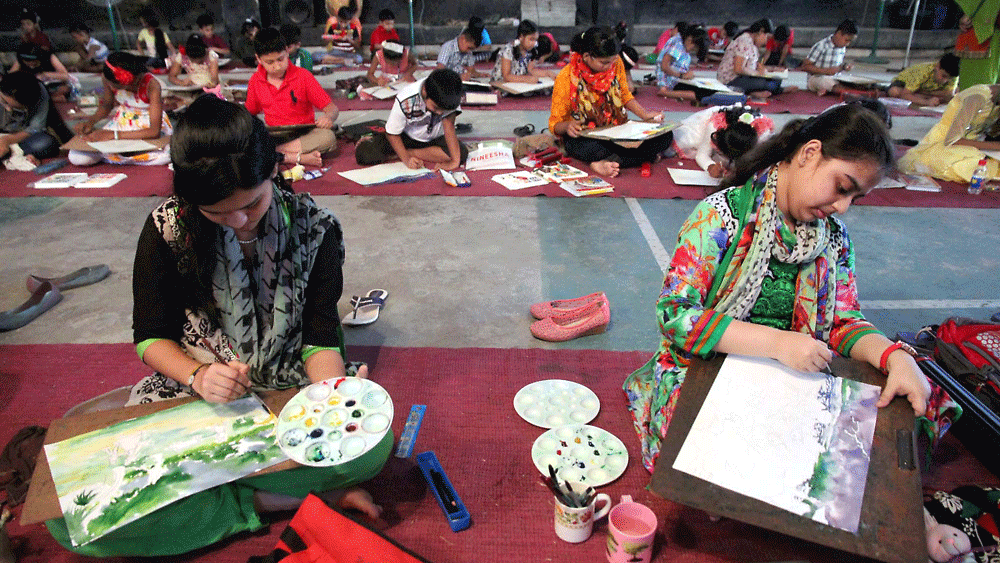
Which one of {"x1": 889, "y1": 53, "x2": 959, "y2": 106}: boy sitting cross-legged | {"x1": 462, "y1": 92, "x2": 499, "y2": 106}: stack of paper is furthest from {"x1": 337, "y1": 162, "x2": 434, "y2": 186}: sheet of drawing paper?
{"x1": 889, "y1": 53, "x2": 959, "y2": 106}: boy sitting cross-legged

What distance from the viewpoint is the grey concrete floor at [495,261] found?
2.56m

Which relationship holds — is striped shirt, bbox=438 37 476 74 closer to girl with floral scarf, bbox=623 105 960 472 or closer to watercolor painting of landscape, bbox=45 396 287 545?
girl with floral scarf, bbox=623 105 960 472

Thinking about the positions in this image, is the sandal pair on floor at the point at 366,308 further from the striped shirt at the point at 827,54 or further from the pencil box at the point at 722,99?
the striped shirt at the point at 827,54

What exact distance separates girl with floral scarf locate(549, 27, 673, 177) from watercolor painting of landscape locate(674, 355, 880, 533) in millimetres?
3177

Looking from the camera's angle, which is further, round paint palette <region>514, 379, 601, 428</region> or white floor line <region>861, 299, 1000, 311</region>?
white floor line <region>861, 299, 1000, 311</region>

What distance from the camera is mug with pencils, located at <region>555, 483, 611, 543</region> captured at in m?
1.49

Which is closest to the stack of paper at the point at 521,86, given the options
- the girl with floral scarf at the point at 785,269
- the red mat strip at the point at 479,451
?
the red mat strip at the point at 479,451

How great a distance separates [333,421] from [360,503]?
12.1 inches

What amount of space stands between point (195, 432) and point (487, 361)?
1106 mm

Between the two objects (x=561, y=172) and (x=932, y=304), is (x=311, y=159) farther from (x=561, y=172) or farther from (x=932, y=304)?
(x=932, y=304)

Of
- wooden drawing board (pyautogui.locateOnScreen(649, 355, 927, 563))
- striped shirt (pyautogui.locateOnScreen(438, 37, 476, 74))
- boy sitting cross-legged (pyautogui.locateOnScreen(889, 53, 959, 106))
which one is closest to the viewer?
wooden drawing board (pyautogui.locateOnScreen(649, 355, 927, 563))

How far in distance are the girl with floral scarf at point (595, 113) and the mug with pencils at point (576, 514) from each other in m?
3.25

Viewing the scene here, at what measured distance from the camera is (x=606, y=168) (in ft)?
14.6

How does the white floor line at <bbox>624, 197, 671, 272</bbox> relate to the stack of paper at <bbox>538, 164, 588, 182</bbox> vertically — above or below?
below
